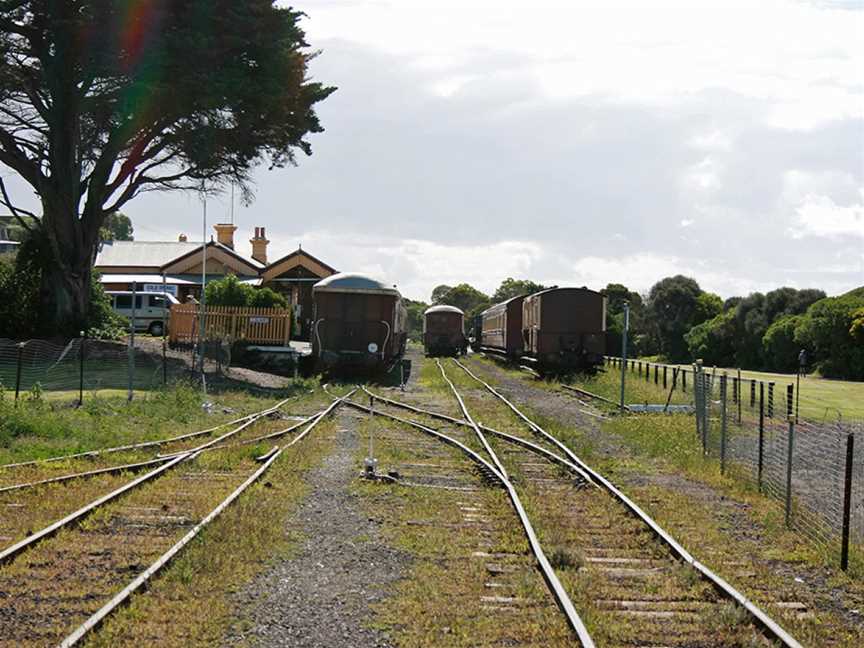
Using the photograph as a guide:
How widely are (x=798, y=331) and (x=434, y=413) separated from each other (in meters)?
30.7

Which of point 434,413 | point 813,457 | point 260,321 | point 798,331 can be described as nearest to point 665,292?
point 798,331

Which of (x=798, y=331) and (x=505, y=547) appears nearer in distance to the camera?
(x=505, y=547)

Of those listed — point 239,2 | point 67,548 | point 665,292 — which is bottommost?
point 67,548

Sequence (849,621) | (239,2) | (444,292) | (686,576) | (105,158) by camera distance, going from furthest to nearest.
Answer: (444,292) → (105,158) → (239,2) → (686,576) → (849,621)

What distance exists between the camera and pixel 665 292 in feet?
241

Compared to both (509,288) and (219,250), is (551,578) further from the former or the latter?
(509,288)

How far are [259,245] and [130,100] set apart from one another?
49089 mm

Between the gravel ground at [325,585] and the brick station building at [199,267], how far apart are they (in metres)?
41.5

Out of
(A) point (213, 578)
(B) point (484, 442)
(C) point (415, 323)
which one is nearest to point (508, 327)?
(B) point (484, 442)

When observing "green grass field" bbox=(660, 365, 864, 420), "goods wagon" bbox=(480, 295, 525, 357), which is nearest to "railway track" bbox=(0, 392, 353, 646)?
"green grass field" bbox=(660, 365, 864, 420)

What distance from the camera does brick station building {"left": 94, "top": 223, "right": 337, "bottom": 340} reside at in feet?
192

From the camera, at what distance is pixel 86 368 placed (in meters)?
27.0

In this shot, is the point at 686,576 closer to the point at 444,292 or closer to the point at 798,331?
the point at 798,331

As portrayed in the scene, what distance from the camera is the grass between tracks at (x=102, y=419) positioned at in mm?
13508
